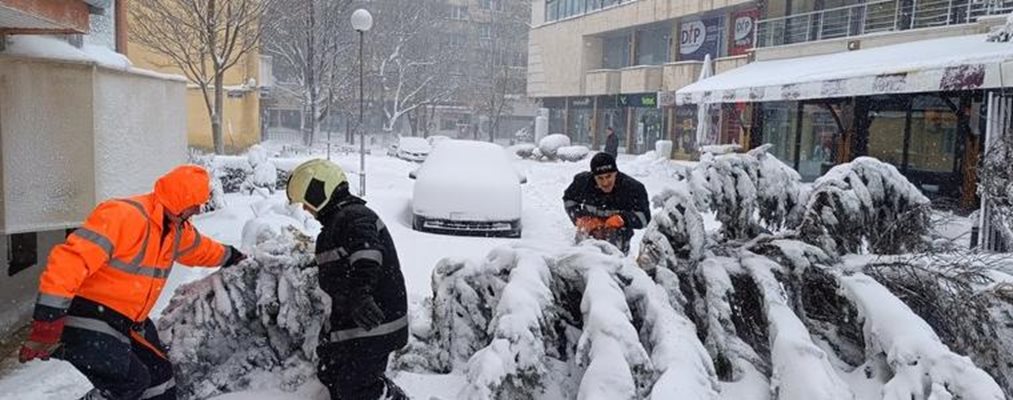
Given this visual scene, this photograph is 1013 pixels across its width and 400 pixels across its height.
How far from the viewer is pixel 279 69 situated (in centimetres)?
4866

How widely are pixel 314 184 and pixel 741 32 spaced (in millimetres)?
25741

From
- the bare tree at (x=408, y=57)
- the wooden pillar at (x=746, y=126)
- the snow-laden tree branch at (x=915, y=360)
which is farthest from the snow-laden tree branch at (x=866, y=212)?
the bare tree at (x=408, y=57)

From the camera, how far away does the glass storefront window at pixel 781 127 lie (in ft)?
68.1

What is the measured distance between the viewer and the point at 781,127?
70.1ft

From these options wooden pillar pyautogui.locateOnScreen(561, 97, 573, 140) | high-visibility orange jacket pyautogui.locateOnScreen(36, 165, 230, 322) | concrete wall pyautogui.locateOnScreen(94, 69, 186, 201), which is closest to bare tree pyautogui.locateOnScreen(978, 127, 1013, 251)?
high-visibility orange jacket pyautogui.locateOnScreen(36, 165, 230, 322)

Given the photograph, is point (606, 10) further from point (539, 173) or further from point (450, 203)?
point (450, 203)

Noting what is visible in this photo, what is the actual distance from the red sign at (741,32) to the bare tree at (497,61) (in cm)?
2249

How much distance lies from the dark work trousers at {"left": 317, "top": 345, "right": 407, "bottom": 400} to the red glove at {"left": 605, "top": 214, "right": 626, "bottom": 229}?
6.55 feet

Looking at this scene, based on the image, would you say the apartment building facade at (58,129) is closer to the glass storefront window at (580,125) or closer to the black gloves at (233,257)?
the black gloves at (233,257)

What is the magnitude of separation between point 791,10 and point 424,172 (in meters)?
15.6

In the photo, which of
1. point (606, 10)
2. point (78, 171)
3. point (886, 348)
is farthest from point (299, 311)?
point (606, 10)

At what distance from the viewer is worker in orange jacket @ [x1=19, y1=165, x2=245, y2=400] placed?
2869mm

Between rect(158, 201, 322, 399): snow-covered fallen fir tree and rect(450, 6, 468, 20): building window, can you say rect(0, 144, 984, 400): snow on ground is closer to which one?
rect(158, 201, 322, 399): snow-covered fallen fir tree

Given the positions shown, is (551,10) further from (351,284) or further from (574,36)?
(351,284)
